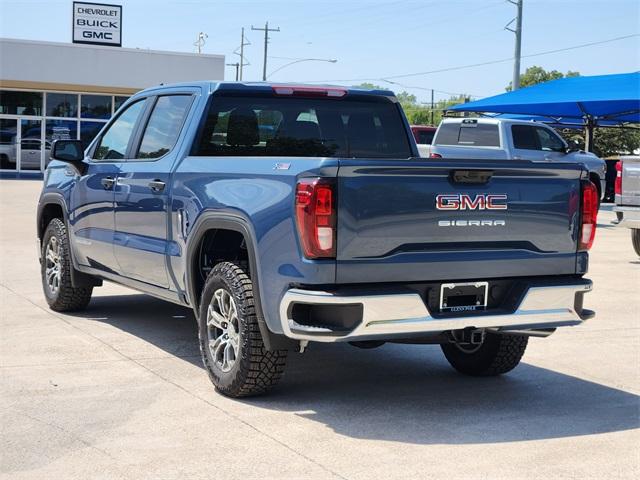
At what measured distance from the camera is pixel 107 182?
7609 millimetres

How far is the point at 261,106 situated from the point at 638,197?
27.0 ft

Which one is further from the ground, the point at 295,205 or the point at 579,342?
the point at 295,205

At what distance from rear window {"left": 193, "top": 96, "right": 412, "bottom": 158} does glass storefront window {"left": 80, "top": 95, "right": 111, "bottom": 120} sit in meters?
33.0

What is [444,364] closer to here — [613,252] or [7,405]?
[7,405]

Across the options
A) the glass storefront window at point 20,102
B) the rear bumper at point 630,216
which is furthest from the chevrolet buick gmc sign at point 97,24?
the rear bumper at point 630,216

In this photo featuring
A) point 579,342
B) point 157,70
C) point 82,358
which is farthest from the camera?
point 157,70

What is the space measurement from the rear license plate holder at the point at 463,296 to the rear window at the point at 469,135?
619 inches

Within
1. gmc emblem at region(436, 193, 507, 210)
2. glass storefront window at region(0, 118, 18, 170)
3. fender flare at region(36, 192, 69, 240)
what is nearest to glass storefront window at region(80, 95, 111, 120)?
glass storefront window at region(0, 118, 18, 170)

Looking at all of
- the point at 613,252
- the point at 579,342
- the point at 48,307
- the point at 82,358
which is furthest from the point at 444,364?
the point at 613,252

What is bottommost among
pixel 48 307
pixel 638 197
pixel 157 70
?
pixel 48 307

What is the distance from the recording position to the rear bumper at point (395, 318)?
5.16 meters

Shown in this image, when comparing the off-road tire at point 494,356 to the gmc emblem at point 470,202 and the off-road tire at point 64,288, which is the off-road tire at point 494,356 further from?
the off-road tire at point 64,288

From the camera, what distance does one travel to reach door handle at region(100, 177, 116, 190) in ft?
24.8

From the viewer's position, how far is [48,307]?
897 cm
